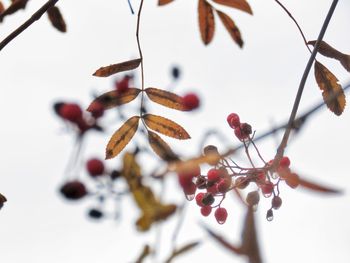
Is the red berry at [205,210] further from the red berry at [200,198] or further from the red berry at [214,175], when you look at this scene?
the red berry at [214,175]

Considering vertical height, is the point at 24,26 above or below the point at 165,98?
above

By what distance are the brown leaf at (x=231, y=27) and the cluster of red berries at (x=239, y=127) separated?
362 millimetres

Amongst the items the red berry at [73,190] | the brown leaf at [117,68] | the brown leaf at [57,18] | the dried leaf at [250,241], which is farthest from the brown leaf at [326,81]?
the dried leaf at [250,241]

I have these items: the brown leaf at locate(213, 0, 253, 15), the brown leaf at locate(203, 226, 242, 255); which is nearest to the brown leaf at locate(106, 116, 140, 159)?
the brown leaf at locate(213, 0, 253, 15)

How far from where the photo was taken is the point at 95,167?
1.61 metres

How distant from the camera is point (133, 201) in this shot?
1534 millimetres

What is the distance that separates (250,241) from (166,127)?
135 cm

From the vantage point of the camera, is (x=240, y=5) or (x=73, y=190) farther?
(x=240, y=5)

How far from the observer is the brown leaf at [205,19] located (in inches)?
102

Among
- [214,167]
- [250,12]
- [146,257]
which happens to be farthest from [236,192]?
[250,12]

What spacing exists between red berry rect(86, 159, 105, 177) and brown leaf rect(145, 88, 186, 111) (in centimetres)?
81

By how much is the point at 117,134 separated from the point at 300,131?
3.81ft

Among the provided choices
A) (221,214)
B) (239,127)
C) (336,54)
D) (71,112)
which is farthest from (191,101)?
(336,54)

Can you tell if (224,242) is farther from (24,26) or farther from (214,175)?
(24,26)
